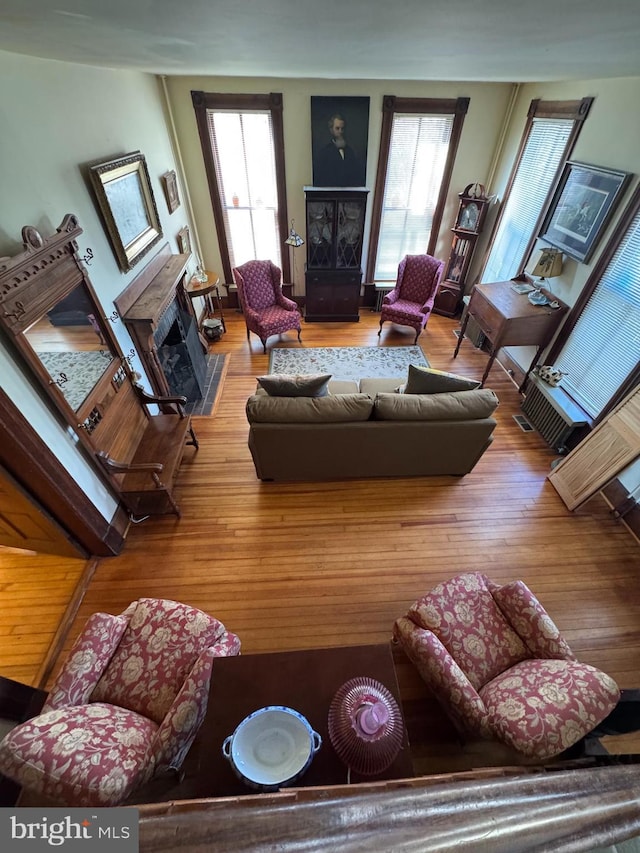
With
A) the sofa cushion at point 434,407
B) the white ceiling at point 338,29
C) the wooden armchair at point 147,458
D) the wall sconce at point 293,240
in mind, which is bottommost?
the wooden armchair at point 147,458

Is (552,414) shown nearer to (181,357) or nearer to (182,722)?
(182,722)

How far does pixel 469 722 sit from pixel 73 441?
247 centimetres

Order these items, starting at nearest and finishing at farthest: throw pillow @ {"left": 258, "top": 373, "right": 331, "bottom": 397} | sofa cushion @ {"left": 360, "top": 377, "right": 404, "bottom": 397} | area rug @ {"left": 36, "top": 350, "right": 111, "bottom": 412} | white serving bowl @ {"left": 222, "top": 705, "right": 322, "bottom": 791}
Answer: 1. white serving bowl @ {"left": 222, "top": 705, "right": 322, "bottom": 791}
2. area rug @ {"left": 36, "top": 350, "right": 111, "bottom": 412}
3. throw pillow @ {"left": 258, "top": 373, "right": 331, "bottom": 397}
4. sofa cushion @ {"left": 360, "top": 377, "right": 404, "bottom": 397}

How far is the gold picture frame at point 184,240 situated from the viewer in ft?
13.6

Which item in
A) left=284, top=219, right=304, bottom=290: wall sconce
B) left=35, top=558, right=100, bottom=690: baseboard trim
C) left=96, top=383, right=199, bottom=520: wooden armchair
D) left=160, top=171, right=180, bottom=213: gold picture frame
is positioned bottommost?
left=35, top=558, right=100, bottom=690: baseboard trim

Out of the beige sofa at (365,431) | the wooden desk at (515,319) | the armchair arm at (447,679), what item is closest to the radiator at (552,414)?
the wooden desk at (515,319)

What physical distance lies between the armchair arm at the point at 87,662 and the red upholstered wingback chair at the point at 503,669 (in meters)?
1.41

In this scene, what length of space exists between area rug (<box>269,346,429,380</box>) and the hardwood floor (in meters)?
1.50

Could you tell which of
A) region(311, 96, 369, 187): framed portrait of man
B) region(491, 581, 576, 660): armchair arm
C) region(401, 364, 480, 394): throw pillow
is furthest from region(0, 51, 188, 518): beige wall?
region(491, 581, 576, 660): armchair arm

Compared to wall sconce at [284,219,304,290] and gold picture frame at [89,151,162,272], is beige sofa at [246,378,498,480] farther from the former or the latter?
wall sconce at [284,219,304,290]

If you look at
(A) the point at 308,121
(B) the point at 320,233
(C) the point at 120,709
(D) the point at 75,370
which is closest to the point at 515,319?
(B) the point at 320,233

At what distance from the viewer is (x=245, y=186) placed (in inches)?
177

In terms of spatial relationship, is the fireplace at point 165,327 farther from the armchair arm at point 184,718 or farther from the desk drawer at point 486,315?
the desk drawer at point 486,315

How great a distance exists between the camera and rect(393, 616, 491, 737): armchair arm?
1419mm
